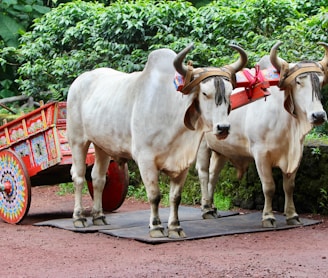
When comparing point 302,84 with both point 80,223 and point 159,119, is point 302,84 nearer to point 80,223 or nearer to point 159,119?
point 159,119

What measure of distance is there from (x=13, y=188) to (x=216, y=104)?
284 centimetres

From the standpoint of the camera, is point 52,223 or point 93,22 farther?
point 93,22

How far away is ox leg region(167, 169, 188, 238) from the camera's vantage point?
7145 millimetres

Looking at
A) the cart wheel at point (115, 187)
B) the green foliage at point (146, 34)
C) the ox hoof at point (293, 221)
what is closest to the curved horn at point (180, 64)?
the ox hoof at point (293, 221)

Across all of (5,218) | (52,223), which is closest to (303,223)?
(52,223)

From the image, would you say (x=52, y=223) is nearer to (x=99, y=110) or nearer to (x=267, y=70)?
(x=99, y=110)

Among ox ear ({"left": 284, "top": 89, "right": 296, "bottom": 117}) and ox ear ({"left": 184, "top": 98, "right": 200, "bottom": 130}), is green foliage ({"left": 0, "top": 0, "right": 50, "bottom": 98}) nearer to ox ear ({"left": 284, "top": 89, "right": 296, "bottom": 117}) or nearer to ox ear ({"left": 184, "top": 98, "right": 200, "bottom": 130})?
ox ear ({"left": 184, "top": 98, "right": 200, "bottom": 130})

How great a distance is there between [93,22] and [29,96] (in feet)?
6.34

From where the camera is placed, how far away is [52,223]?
8234 mm

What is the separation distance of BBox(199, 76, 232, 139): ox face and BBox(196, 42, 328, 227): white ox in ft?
2.44

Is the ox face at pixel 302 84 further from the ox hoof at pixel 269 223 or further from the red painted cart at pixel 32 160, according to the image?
the red painted cart at pixel 32 160

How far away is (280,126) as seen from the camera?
756 centimetres

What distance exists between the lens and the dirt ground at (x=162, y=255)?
572 cm

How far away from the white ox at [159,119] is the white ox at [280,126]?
0.62m
